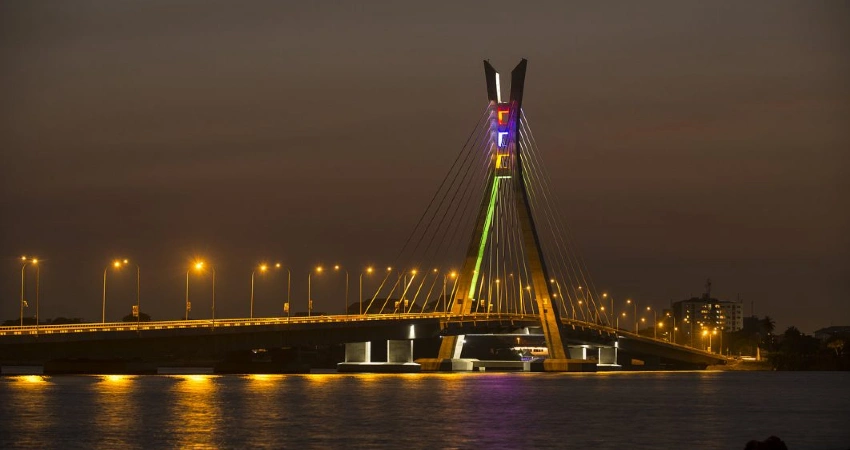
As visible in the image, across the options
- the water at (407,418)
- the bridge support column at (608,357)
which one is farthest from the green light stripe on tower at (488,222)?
the bridge support column at (608,357)

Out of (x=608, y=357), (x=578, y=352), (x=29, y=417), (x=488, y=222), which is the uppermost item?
(x=488, y=222)

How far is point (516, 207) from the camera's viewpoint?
121500 millimetres

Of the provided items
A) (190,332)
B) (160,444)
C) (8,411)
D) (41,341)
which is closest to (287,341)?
(190,332)

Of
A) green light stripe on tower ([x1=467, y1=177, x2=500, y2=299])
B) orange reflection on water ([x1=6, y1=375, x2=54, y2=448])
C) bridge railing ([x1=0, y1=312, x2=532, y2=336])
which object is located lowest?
orange reflection on water ([x1=6, y1=375, x2=54, y2=448])

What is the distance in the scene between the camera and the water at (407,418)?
161 ft

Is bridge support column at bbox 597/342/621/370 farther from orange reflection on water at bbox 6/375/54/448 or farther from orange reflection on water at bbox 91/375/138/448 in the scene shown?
orange reflection on water at bbox 6/375/54/448

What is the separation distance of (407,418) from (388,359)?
77098mm

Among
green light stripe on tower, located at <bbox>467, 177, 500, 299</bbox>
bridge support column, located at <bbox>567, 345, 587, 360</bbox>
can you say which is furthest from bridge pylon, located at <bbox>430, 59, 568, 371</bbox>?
bridge support column, located at <bbox>567, 345, 587, 360</bbox>

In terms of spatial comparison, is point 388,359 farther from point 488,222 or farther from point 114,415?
point 114,415

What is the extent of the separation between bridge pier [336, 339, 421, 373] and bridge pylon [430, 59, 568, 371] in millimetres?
9567

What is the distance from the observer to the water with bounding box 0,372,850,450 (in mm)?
49156

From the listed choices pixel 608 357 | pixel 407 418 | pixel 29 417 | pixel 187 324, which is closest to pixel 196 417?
pixel 29 417

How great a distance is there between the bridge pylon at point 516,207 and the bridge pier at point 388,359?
9.57 m

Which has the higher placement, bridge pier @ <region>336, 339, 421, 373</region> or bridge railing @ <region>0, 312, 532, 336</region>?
bridge railing @ <region>0, 312, 532, 336</region>
